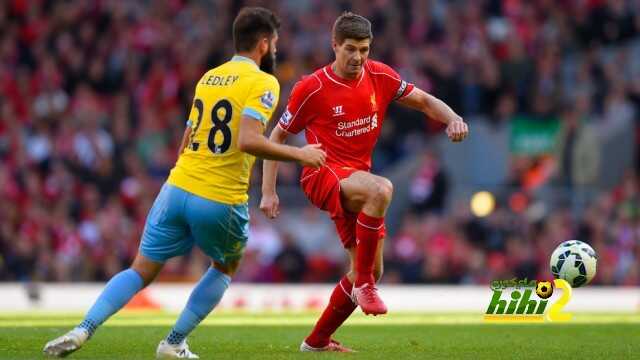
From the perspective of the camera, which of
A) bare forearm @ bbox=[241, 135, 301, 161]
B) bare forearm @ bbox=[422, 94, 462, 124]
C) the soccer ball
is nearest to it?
bare forearm @ bbox=[241, 135, 301, 161]

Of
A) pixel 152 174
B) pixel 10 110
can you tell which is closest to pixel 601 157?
pixel 152 174

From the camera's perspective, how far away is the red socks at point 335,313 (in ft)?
32.1

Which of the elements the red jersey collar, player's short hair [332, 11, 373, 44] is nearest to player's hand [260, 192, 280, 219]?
the red jersey collar

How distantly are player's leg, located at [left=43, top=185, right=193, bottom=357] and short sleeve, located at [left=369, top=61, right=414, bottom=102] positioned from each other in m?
2.10

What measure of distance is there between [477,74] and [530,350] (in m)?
12.9

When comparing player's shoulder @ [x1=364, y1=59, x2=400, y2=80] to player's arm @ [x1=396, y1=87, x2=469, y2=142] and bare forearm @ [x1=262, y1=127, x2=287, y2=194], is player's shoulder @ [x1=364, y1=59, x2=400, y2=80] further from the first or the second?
bare forearm @ [x1=262, y1=127, x2=287, y2=194]

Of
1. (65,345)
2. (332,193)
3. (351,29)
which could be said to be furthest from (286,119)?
(65,345)

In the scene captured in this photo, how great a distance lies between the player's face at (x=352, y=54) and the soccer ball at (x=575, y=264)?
2.54 meters

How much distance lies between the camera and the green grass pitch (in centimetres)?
954

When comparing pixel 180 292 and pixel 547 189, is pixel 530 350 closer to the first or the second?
pixel 180 292

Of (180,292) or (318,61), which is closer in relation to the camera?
(180,292)

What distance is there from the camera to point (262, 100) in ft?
27.0

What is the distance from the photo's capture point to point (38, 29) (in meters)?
24.1

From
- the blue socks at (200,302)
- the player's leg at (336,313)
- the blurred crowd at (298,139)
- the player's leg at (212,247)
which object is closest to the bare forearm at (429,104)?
the player's leg at (336,313)
